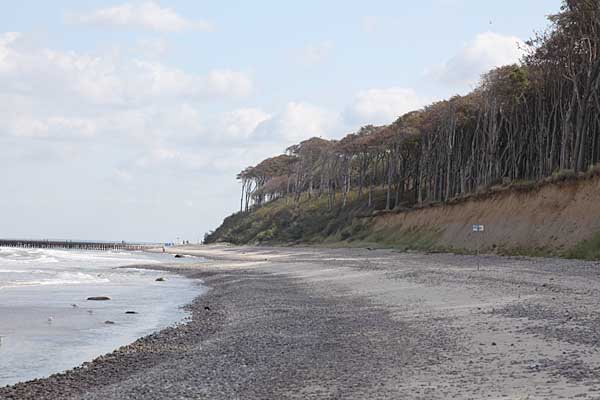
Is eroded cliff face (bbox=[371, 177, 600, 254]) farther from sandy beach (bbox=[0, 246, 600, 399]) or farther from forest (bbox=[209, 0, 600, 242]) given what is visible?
sandy beach (bbox=[0, 246, 600, 399])

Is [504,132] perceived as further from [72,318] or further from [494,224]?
[72,318]

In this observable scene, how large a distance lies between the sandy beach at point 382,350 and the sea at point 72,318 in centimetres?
103

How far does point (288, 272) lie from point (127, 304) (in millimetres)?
15118

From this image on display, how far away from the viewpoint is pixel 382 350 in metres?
11.7

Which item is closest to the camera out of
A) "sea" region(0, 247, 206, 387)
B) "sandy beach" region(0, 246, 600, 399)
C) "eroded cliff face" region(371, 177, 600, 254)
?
"sandy beach" region(0, 246, 600, 399)

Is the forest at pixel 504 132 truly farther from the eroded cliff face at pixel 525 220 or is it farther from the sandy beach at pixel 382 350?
the sandy beach at pixel 382 350

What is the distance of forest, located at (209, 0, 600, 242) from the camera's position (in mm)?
39562

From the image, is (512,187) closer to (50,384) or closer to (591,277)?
(591,277)

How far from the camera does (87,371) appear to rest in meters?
12.3

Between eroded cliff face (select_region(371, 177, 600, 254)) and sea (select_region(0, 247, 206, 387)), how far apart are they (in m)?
16.5

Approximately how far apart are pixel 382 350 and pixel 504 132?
1972 inches

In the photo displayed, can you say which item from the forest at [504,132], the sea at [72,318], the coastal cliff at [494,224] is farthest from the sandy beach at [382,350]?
the forest at [504,132]

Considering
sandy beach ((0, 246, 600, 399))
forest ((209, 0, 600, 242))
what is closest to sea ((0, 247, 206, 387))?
sandy beach ((0, 246, 600, 399))

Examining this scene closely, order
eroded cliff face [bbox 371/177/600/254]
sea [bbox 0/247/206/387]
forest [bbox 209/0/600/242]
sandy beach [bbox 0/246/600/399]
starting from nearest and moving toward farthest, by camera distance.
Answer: sandy beach [bbox 0/246/600/399], sea [bbox 0/247/206/387], eroded cliff face [bbox 371/177/600/254], forest [bbox 209/0/600/242]
